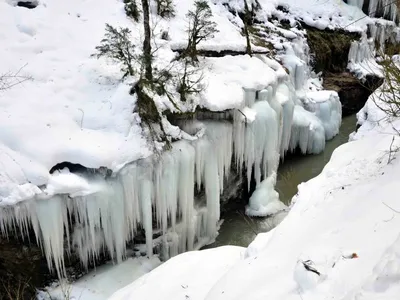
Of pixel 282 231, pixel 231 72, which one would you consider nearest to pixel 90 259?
pixel 282 231

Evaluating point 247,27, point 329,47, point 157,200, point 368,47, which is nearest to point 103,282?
point 157,200

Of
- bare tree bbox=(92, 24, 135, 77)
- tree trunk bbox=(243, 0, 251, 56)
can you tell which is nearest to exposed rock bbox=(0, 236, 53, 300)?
bare tree bbox=(92, 24, 135, 77)

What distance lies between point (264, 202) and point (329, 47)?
849 cm

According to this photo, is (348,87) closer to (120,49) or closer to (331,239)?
(120,49)

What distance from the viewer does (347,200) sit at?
14.5 feet

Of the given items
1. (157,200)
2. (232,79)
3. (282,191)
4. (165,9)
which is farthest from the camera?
(165,9)

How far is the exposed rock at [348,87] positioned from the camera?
15.3 meters

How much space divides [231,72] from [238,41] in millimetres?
2282

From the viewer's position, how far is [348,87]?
1562 centimetres

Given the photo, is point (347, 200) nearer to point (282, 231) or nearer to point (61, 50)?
point (282, 231)

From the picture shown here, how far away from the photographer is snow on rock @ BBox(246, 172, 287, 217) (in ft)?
31.4

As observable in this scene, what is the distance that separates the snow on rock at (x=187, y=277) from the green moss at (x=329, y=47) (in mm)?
11680

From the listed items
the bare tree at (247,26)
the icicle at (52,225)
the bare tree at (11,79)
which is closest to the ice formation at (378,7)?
the bare tree at (247,26)

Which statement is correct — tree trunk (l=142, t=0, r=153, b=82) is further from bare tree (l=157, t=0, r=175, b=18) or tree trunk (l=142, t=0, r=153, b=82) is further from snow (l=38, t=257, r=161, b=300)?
snow (l=38, t=257, r=161, b=300)
